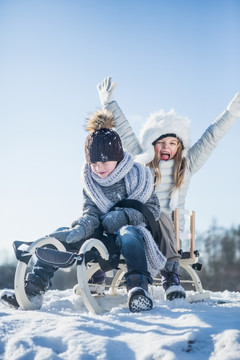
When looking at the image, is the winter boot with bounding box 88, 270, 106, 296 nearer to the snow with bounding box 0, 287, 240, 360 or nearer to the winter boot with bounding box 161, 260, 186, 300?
the winter boot with bounding box 161, 260, 186, 300

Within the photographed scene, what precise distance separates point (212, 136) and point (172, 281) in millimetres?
1395

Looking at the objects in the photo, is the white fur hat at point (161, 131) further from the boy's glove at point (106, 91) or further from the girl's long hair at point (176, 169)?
the boy's glove at point (106, 91)

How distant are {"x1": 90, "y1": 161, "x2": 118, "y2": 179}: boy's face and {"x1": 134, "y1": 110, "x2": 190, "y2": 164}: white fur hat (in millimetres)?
888

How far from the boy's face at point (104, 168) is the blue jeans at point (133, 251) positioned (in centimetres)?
51

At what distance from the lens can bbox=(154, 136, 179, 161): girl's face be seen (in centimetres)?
360

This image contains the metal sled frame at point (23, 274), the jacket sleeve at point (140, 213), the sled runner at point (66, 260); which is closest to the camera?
the sled runner at point (66, 260)

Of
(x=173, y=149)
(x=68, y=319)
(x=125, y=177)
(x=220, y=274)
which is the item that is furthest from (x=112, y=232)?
(x=220, y=274)

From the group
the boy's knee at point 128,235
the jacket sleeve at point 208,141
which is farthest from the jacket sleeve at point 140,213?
the jacket sleeve at point 208,141

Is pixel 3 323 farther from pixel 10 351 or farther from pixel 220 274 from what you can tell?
pixel 220 274

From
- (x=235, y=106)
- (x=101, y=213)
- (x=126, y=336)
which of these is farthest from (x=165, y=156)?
(x=126, y=336)

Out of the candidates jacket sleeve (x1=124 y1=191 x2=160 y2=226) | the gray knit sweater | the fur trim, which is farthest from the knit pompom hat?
jacket sleeve (x1=124 y1=191 x2=160 y2=226)

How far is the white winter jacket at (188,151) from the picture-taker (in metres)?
3.59

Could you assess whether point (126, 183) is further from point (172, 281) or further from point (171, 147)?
point (171, 147)

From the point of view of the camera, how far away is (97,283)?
3209mm
